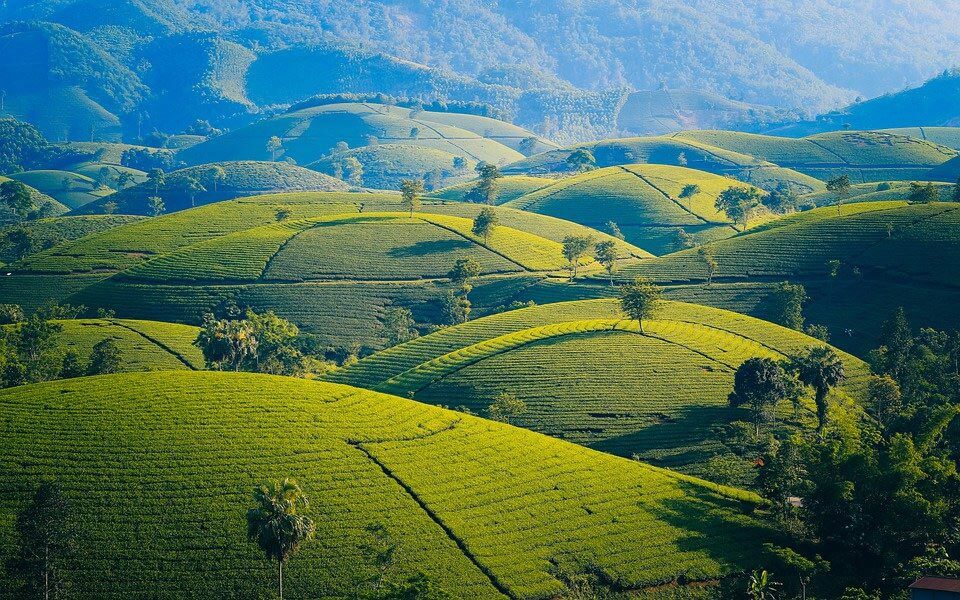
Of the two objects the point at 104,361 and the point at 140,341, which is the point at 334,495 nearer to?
the point at 104,361

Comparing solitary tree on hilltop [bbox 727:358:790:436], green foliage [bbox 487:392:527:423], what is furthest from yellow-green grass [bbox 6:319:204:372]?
solitary tree on hilltop [bbox 727:358:790:436]

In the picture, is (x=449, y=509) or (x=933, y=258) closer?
(x=449, y=509)

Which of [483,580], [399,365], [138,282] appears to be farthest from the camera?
[138,282]

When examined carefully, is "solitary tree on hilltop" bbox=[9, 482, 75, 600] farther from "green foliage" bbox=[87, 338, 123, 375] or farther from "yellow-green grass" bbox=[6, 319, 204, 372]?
"yellow-green grass" bbox=[6, 319, 204, 372]

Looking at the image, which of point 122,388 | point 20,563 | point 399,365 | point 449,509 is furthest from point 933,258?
point 20,563

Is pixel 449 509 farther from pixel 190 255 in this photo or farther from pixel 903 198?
pixel 903 198

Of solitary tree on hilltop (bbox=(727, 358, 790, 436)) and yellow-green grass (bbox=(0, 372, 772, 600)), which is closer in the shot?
yellow-green grass (bbox=(0, 372, 772, 600))

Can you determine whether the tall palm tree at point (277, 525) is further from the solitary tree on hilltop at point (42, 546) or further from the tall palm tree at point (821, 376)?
the tall palm tree at point (821, 376)

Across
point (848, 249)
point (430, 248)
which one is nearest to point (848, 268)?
point (848, 249)
